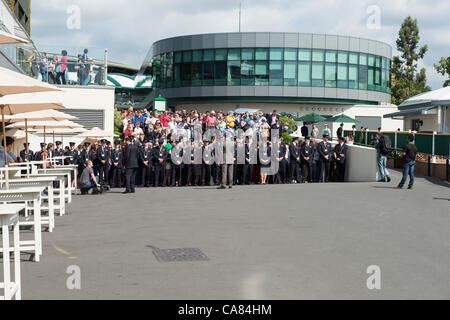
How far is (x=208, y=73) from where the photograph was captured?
5800 cm

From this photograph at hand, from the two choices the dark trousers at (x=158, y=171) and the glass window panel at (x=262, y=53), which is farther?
the glass window panel at (x=262, y=53)

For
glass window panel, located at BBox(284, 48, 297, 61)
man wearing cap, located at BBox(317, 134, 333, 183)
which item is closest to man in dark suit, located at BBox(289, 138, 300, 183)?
man wearing cap, located at BBox(317, 134, 333, 183)

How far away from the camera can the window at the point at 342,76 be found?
57.8 m

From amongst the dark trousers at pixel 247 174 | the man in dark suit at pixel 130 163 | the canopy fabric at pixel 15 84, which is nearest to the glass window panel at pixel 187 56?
the dark trousers at pixel 247 174

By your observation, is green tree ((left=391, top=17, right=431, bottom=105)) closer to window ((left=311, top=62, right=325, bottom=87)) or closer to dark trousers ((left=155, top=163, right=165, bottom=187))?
window ((left=311, top=62, right=325, bottom=87))

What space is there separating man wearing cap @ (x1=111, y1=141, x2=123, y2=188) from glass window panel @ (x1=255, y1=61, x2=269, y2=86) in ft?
121

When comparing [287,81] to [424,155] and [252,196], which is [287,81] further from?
[252,196]

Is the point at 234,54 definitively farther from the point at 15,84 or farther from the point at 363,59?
the point at 15,84

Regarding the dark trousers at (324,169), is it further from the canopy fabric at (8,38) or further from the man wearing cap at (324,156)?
the canopy fabric at (8,38)

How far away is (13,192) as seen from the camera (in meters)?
7.61

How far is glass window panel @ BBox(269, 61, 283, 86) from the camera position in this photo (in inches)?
2225

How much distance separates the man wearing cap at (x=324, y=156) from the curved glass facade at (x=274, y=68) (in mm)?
35219

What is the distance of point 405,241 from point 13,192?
666 centimetres
